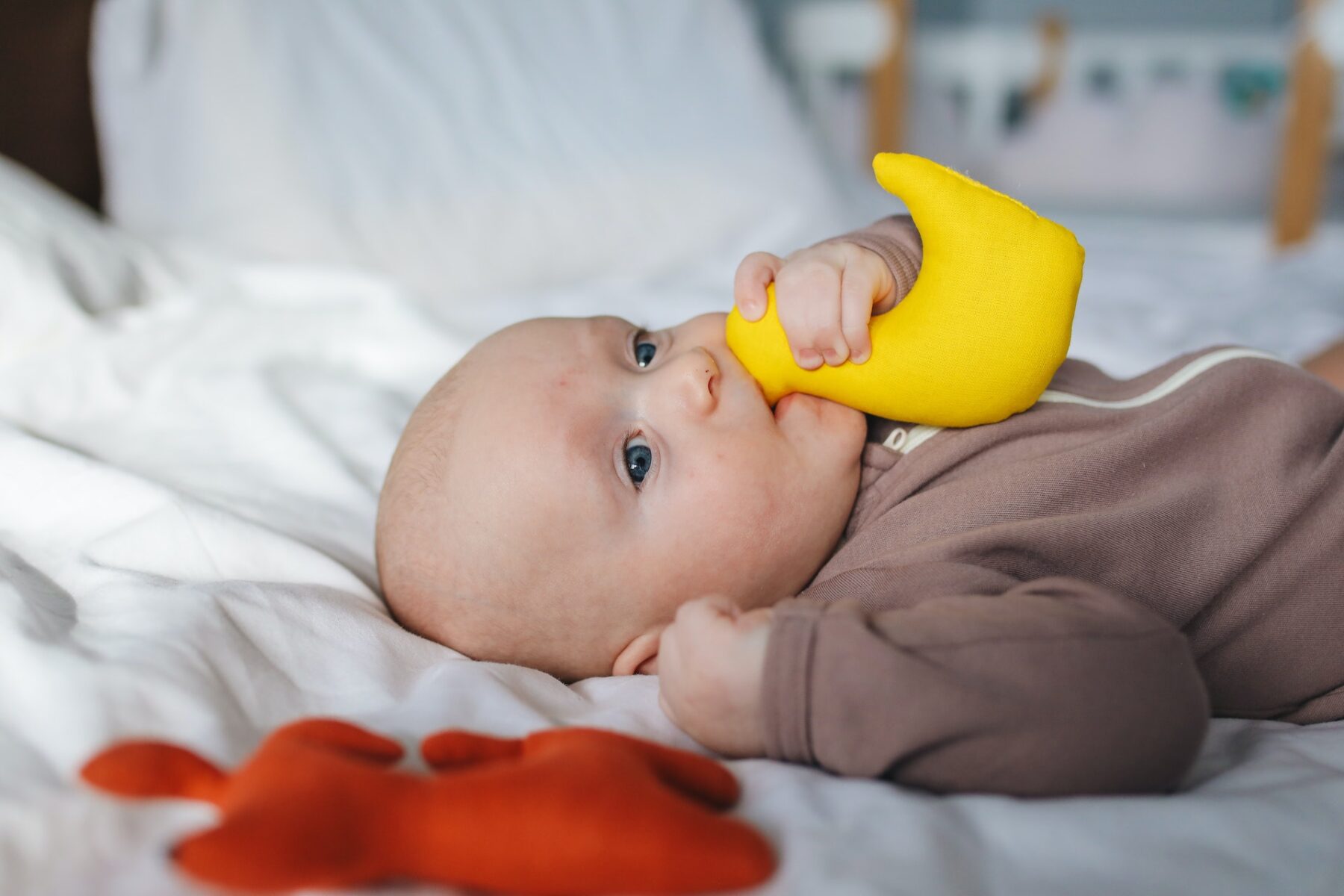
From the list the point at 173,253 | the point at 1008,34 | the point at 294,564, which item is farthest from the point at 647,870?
the point at 1008,34

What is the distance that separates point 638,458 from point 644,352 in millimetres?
123

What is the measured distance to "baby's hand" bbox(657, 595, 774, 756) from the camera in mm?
603

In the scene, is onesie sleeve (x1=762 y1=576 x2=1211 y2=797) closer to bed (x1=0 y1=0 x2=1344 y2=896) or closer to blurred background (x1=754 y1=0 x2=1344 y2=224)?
bed (x1=0 y1=0 x2=1344 y2=896)

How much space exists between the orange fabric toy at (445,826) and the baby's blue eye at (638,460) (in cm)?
31

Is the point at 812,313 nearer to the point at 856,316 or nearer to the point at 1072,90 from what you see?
the point at 856,316

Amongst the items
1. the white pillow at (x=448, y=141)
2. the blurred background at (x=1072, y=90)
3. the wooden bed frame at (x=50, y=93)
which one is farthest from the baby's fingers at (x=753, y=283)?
the blurred background at (x=1072, y=90)

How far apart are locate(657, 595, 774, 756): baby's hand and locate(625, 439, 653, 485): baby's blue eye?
0.17m

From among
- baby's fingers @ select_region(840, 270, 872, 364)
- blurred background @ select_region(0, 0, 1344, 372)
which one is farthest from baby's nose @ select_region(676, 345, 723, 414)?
blurred background @ select_region(0, 0, 1344, 372)

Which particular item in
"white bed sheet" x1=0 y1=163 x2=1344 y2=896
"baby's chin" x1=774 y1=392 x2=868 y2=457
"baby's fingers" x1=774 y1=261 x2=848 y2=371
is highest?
"baby's fingers" x1=774 y1=261 x2=848 y2=371

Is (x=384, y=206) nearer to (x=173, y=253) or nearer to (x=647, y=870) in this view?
(x=173, y=253)

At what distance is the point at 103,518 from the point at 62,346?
50cm

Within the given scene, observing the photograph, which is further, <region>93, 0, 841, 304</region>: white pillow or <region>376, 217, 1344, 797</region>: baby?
<region>93, 0, 841, 304</region>: white pillow

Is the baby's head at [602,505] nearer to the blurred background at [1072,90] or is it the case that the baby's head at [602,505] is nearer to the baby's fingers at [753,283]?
the baby's fingers at [753,283]

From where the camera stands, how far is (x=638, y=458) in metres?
0.80
